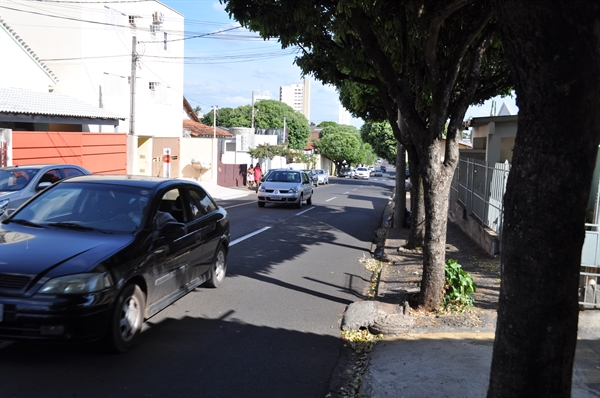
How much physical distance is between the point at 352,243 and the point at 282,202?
8451 mm

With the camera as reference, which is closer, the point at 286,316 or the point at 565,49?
the point at 565,49

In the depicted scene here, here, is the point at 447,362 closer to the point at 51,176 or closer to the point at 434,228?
the point at 434,228

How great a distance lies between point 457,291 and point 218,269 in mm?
3416

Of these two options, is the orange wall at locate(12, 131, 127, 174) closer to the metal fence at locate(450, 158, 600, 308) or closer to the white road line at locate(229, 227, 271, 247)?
the white road line at locate(229, 227, 271, 247)

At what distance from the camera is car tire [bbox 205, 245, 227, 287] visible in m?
8.10

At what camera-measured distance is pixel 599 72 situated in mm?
2904

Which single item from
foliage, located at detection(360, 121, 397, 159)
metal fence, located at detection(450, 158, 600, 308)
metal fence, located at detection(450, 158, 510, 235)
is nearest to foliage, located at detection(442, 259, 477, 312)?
metal fence, located at detection(450, 158, 600, 308)

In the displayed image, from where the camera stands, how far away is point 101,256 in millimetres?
5199

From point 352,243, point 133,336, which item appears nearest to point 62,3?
point 352,243

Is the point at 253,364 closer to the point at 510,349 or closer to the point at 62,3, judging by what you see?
the point at 510,349

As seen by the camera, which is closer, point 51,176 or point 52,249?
point 52,249

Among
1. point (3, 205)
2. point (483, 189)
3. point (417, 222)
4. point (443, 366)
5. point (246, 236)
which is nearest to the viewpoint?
point (443, 366)

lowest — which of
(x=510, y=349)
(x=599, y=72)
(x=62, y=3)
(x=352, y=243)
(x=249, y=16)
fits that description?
(x=352, y=243)

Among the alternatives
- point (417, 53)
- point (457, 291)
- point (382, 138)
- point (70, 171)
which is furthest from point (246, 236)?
point (382, 138)
